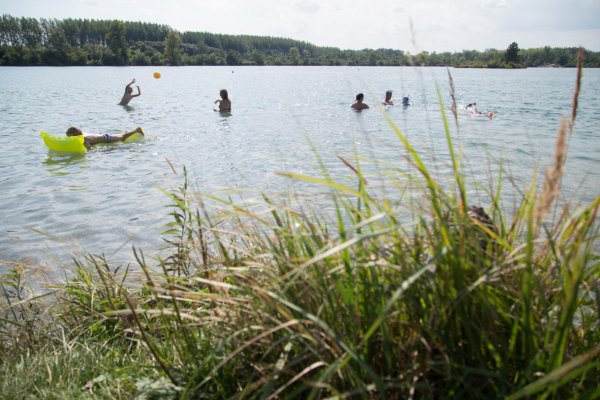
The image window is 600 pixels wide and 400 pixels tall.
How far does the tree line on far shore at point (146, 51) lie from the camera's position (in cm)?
9650

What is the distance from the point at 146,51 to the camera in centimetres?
12400

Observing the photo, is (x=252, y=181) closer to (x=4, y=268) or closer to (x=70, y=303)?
(x=4, y=268)

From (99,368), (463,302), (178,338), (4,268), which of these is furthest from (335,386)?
(4,268)

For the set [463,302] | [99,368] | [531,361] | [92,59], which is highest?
A: [92,59]

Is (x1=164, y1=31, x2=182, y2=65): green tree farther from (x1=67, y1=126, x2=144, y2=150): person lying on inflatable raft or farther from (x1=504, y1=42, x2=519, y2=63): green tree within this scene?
(x1=67, y1=126, x2=144, y2=150): person lying on inflatable raft

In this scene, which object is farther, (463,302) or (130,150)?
(130,150)

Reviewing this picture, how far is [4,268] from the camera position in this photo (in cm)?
595

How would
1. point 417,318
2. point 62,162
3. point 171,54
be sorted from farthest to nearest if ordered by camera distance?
point 171,54 < point 62,162 < point 417,318

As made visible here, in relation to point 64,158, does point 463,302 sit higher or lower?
higher

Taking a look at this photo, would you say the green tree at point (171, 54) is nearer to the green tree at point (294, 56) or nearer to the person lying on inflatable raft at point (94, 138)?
the green tree at point (294, 56)

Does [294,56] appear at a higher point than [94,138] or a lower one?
higher

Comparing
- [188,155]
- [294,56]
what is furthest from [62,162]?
[294,56]

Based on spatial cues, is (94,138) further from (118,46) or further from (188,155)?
(118,46)

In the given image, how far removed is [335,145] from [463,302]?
39.8ft
